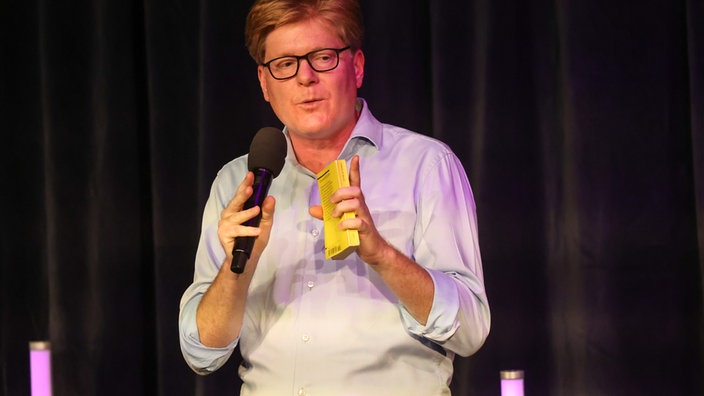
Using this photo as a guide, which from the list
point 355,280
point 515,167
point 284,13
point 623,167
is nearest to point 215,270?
point 355,280

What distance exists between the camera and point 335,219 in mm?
1629

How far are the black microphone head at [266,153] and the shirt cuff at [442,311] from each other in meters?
0.38

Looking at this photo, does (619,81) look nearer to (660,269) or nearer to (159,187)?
(660,269)

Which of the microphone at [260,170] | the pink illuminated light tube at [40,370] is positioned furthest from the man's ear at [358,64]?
the pink illuminated light tube at [40,370]

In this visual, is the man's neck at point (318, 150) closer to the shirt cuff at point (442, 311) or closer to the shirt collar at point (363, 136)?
the shirt collar at point (363, 136)

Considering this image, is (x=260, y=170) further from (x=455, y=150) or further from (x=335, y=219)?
(x=455, y=150)

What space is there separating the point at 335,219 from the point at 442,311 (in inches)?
13.5

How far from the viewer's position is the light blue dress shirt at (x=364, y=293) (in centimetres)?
195

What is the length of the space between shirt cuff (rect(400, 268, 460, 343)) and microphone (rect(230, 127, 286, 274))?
388mm

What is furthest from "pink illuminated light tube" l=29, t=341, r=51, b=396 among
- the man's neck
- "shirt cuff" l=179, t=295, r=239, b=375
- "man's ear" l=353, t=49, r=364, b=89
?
"man's ear" l=353, t=49, r=364, b=89

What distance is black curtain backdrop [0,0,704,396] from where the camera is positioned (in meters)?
2.59

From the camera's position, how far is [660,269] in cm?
257

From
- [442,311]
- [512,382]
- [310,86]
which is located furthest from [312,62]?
[512,382]

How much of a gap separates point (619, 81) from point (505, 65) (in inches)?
13.7
